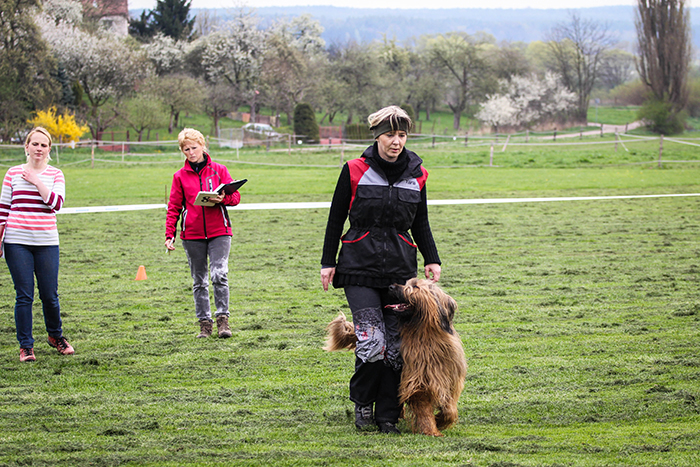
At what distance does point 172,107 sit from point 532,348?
60.5 meters

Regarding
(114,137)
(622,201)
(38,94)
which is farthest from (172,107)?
(622,201)

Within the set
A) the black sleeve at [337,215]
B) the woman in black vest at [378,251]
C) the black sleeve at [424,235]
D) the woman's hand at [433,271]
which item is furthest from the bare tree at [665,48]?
the black sleeve at [337,215]

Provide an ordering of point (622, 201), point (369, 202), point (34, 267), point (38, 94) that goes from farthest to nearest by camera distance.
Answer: point (38, 94) < point (622, 201) < point (34, 267) < point (369, 202)

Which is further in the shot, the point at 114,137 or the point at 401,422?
the point at 114,137

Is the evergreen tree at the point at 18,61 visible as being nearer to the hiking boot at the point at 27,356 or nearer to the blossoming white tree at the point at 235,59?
the blossoming white tree at the point at 235,59

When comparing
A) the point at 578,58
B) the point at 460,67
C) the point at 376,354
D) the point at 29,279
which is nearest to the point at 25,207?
the point at 29,279

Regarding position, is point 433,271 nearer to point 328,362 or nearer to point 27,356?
point 328,362

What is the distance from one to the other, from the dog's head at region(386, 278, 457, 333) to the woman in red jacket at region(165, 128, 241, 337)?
2868 mm

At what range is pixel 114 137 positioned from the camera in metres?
61.8

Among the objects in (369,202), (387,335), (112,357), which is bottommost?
(112,357)

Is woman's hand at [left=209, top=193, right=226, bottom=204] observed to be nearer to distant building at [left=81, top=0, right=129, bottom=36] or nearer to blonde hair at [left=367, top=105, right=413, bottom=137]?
blonde hair at [left=367, top=105, right=413, bottom=137]

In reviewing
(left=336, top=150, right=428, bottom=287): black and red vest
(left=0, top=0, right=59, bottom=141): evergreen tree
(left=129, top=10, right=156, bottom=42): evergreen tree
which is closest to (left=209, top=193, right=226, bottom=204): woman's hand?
(left=336, top=150, right=428, bottom=287): black and red vest

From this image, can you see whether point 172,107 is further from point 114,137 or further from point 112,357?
point 112,357

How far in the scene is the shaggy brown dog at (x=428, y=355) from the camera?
13.5 ft
